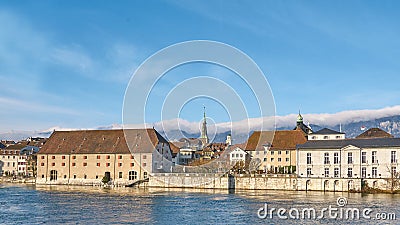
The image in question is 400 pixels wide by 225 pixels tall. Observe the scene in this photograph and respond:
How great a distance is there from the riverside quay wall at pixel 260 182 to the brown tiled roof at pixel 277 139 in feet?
48.2

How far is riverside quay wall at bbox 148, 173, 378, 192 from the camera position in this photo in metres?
61.8

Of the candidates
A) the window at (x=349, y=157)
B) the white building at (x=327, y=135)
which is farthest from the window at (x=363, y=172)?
the white building at (x=327, y=135)

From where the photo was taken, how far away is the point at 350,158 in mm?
64312

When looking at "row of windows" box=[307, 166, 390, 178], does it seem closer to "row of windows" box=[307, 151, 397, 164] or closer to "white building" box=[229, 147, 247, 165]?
"row of windows" box=[307, 151, 397, 164]

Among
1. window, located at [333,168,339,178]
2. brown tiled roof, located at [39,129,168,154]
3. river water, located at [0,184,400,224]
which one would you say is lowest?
river water, located at [0,184,400,224]

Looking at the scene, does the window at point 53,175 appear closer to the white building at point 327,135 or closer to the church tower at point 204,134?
the white building at point 327,135

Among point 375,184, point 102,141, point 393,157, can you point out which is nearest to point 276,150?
point 375,184

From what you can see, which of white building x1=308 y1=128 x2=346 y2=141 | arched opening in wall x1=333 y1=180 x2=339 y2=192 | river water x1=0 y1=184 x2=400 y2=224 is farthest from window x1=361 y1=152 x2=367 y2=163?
white building x1=308 y1=128 x2=346 y2=141

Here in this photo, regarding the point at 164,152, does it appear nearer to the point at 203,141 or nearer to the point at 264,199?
the point at 264,199

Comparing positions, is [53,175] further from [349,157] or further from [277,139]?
[349,157]

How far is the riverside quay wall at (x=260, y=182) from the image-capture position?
61844mm

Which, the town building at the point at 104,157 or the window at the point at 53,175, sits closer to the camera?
the town building at the point at 104,157

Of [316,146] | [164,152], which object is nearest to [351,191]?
[316,146]

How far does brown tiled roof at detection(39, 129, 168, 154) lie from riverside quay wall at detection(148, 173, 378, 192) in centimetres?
713
